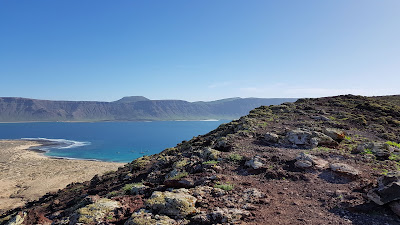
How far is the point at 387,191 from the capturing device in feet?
24.9

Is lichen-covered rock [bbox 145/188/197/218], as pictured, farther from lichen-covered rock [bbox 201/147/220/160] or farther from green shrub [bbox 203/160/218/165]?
lichen-covered rock [bbox 201/147/220/160]

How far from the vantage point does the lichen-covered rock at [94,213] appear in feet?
26.3

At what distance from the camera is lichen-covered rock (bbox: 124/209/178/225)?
23.6 feet

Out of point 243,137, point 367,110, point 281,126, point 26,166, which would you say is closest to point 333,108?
point 367,110

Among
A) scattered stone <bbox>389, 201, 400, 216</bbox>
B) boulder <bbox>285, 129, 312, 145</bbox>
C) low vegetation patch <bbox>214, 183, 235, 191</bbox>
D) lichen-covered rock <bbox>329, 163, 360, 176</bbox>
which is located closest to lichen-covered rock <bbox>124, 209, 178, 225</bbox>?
low vegetation patch <bbox>214, 183, 235, 191</bbox>

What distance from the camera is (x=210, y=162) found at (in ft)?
42.0

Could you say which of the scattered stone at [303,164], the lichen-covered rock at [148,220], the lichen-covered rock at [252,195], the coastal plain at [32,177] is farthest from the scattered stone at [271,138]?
the coastal plain at [32,177]

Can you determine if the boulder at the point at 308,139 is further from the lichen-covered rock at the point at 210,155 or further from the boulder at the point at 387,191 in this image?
the boulder at the point at 387,191

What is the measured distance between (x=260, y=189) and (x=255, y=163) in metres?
2.48

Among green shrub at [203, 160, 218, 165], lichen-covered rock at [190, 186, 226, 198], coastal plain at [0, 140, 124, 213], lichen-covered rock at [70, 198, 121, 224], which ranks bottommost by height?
coastal plain at [0, 140, 124, 213]

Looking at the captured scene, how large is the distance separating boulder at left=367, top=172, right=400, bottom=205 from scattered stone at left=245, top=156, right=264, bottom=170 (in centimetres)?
483

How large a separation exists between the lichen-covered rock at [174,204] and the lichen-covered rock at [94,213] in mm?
1666

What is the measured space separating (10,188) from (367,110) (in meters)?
50.7

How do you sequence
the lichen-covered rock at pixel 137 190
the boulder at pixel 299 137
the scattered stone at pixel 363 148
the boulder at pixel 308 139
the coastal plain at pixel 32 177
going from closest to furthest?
the lichen-covered rock at pixel 137 190 → the scattered stone at pixel 363 148 → the boulder at pixel 308 139 → the boulder at pixel 299 137 → the coastal plain at pixel 32 177
